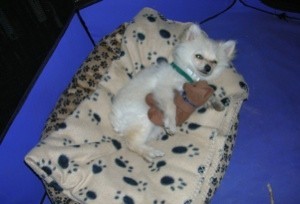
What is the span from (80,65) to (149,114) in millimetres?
732

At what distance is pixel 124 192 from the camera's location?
1.68 m

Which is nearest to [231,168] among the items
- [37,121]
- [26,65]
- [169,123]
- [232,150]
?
[232,150]

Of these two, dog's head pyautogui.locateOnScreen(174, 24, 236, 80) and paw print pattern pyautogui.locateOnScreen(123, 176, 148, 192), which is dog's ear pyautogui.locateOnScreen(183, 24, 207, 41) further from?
paw print pattern pyautogui.locateOnScreen(123, 176, 148, 192)

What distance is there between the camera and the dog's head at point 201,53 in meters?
1.94

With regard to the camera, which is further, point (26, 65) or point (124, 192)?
point (26, 65)

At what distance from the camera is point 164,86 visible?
6.15 ft

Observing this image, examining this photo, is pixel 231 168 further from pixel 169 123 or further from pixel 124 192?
pixel 124 192

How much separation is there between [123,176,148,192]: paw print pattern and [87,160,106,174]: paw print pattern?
0.13 metres

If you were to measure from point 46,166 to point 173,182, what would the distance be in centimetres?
65

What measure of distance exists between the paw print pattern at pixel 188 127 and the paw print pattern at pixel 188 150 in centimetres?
12

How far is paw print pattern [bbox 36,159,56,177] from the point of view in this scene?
1.61 m

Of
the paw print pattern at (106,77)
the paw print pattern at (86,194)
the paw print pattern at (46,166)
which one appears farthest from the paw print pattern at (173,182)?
the paw print pattern at (106,77)

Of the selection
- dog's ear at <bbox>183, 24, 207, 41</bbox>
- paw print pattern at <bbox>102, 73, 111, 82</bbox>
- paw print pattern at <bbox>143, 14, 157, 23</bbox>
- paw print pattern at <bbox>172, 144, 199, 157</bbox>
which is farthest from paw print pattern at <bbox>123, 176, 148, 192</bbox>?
paw print pattern at <bbox>143, 14, 157, 23</bbox>

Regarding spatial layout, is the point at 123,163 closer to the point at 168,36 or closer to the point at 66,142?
the point at 66,142
